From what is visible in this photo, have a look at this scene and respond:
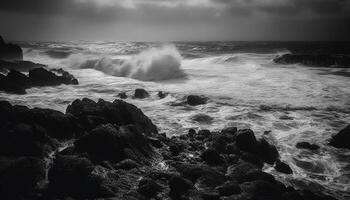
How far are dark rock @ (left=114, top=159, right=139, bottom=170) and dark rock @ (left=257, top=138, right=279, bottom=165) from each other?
3452 mm

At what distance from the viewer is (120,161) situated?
661cm

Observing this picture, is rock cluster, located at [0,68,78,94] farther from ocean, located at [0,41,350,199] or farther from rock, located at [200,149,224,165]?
rock, located at [200,149,224,165]

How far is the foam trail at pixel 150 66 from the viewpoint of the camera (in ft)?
77.9

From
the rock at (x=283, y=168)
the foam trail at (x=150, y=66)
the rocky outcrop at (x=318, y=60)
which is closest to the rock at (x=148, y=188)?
the rock at (x=283, y=168)

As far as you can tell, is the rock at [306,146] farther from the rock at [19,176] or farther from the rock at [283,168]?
the rock at [19,176]

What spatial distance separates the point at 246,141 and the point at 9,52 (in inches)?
1328

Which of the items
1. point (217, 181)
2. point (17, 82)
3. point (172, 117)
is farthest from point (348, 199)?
point (17, 82)

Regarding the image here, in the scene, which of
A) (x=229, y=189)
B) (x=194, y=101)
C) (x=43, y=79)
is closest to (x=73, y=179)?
(x=229, y=189)

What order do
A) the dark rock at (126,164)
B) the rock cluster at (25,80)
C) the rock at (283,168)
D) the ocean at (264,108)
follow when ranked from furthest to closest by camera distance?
the rock cluster at (25,80) → the ocean at (264,108) → the rock at (283,168) → the dark rock at (126,164)

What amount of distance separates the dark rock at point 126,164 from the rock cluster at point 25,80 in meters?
11.8

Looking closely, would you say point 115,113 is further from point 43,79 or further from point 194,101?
point 43,79

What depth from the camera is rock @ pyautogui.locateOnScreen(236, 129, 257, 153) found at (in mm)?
7888

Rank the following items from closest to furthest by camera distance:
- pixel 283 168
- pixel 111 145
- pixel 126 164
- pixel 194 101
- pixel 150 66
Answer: pixel 126 164 < pixel 111 145 < pixel 283 168 < pixel 194 101 < pixel 150 66

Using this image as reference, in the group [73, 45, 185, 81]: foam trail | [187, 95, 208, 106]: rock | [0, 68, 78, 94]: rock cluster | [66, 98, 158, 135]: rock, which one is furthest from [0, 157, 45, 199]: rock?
[73, 45, 185, 81]: foam trail
